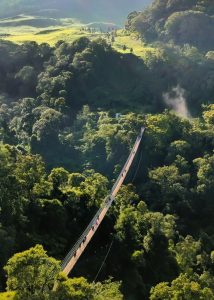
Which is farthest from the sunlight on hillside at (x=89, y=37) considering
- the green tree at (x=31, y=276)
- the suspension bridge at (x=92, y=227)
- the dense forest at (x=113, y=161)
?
the green tree at (x=31, y=276)

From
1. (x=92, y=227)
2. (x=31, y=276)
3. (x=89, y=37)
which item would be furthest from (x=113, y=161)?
(x=89, y=37)

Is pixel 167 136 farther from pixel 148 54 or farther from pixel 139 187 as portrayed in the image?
pixel 148 54

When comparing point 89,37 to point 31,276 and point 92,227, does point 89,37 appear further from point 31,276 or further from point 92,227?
point 31,276

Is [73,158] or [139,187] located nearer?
[139,187]

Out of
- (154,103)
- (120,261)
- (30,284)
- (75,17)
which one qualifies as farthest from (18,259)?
(75,17)

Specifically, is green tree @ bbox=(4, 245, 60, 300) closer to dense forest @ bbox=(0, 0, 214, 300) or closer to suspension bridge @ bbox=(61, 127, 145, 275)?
dense forest @ bbox=(0, 0, 214, 300)

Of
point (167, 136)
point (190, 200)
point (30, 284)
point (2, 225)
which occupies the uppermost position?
point (30, 284)

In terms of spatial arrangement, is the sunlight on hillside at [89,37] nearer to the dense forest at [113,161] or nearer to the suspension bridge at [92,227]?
the dense forest at [113,161]
